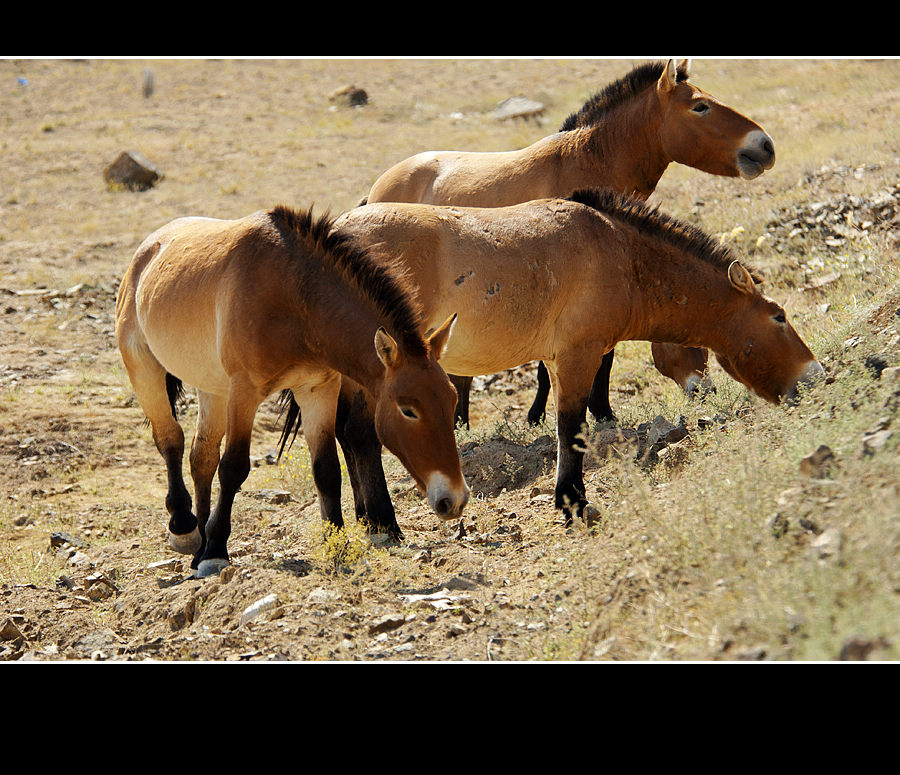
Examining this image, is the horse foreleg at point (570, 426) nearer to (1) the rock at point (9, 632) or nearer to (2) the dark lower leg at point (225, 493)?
(2) the dark lower leg at point (225, 493)

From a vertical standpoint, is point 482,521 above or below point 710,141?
below

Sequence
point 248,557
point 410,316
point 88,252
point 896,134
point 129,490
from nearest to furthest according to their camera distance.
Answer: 1. point 410,316
2. point 248,557
3. point 129,490
4. point 896,134
5. point 88,252

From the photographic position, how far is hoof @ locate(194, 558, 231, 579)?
6.26 m

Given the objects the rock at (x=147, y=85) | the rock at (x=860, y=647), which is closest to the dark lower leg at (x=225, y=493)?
the rock at (x=860, y=647)

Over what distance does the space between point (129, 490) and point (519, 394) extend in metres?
4.42

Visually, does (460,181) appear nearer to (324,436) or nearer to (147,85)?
(324,436)

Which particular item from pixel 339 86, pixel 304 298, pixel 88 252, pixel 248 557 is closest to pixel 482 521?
pixel 248 557

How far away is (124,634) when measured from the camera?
5.79 meters

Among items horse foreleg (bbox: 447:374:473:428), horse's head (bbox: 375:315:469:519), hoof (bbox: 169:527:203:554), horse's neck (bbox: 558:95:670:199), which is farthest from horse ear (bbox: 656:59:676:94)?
hoof (bbox: 169:527:203:554)

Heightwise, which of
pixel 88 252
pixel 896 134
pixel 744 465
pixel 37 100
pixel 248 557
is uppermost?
pixel 744 465

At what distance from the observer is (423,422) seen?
17.9 ft

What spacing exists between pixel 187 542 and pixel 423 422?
2.93 m

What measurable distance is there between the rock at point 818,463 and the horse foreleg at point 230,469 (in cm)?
335

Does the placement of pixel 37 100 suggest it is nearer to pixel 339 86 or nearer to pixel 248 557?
pixel 339 86
